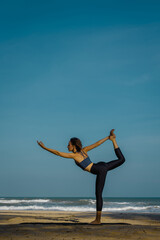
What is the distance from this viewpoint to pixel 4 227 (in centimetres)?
584

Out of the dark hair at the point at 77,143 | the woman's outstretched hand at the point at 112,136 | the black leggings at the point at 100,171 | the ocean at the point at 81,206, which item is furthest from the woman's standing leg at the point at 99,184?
the ocean at the point at 81,206

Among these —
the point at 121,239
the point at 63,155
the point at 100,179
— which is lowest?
the point at 121,239

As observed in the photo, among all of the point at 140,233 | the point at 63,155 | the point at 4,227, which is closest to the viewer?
the point at 140,233

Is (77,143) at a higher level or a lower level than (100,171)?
higher

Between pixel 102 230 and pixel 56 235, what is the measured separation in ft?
3.25

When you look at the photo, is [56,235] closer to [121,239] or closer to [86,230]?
[86,230]

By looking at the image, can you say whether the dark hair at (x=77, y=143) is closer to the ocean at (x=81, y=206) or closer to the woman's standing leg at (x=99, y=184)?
the woman's standing leg at (x=99, y=184)

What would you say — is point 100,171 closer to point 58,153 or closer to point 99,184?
point 99,184

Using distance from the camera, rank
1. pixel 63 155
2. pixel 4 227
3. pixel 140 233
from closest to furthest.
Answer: pixel 140 233 < pixel 4 227 < pixel 63 155

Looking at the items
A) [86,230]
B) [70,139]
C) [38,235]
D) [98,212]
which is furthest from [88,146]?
[38,235]

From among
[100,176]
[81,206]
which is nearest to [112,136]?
[100,176]

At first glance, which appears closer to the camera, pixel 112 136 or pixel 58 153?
pixel 58 153

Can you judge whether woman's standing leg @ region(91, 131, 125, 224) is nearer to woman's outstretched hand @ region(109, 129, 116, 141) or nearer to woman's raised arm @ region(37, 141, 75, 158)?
woman's outstretched hand @ region(109, 129, 116, 141)

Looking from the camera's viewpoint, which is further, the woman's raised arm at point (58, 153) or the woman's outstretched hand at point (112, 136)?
the woman's outstretched hand at point (112, 136)
